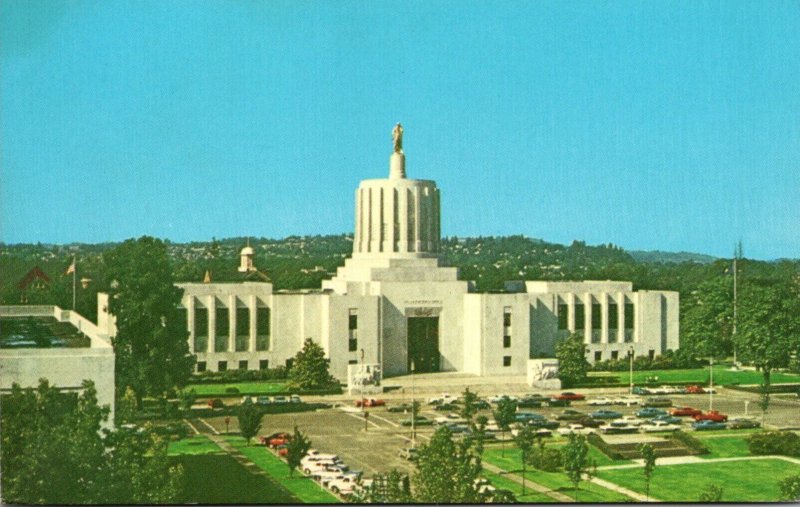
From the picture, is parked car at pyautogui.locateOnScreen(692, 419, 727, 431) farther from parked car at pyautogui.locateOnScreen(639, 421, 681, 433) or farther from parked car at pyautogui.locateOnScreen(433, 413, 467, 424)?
parked car at pyautogui.locateOnScreen(433, 413, 467, 424)

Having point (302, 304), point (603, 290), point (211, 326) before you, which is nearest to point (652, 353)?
point (603, 290)

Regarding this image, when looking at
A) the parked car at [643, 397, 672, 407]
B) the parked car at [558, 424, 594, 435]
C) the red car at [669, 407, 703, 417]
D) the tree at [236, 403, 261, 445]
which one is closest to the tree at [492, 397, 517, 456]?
the parked car at [558, 424, 594, 435]

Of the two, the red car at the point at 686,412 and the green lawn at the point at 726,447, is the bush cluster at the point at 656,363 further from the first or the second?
the green lawn at the point at 726,447

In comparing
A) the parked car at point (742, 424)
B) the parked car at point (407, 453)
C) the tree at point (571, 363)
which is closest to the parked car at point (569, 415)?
the parked car at point (742, 424)

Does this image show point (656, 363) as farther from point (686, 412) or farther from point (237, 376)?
point (237, 376)

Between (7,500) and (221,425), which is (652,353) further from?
(7,500)

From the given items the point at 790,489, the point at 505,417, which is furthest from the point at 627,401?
the point at 790,489
